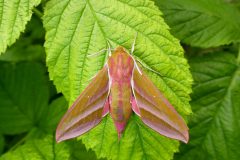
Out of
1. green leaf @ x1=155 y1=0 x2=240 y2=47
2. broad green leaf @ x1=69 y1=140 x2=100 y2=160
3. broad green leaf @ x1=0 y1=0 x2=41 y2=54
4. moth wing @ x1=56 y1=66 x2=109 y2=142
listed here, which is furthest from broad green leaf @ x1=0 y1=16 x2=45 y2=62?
moth wing @ x1=56 y1=66 x2=109 y2=142

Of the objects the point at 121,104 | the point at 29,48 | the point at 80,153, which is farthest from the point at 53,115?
the point at 121,104

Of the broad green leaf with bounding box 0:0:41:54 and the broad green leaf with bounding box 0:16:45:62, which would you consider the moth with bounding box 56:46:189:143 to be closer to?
the broad green leaf with bounding box 0:0:41:54

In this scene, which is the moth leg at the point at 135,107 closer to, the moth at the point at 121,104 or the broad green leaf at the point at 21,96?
A: the moth at the point at 121,104

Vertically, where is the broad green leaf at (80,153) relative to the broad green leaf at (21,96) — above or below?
below

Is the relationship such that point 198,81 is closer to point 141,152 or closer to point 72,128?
point 141,152

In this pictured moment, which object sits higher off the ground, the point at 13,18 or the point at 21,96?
the point at 13,18

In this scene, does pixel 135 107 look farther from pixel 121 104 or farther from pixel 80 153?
pixel 80 153

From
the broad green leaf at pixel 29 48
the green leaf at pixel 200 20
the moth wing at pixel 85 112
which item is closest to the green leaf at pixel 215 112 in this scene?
the green leaf at pixel 200 20
